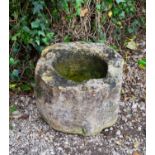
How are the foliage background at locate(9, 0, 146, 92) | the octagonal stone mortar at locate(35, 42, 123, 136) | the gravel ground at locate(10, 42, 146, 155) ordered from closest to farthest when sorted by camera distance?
Result: the octagonal stone mortar at locate(35, 42, 123, 136) → the gravel ground at locate(10, 42, 146, 155) → the foliage background at locate(9, 0, 146, 92)

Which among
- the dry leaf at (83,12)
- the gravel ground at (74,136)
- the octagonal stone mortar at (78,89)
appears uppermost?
the dry leaf at (83,12)

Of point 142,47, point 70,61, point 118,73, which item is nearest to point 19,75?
point 70,61

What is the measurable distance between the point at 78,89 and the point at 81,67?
575 mm

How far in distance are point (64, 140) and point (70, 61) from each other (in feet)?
2.06

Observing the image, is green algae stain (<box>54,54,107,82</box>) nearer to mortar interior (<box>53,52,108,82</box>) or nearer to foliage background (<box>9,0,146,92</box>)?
mortar interior (<box>53,52,108,82</box>)

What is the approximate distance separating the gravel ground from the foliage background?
28 cm

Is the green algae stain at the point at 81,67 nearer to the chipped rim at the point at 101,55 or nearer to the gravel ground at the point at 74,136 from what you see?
the chipped rim at the point at 101,55

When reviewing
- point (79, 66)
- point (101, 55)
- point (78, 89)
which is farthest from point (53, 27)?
point (78, 89)

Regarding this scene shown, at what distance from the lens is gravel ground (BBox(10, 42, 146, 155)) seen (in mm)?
3020

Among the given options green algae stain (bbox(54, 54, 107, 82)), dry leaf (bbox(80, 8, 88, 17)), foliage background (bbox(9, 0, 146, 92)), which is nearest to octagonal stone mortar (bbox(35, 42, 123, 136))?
green algae stain (bbox(54, 54, 107, 82))

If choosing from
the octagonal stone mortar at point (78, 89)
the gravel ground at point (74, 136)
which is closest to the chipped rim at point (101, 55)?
the octagonal stone mortar at point (78, 89)

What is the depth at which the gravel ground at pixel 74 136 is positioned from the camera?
3.02 m

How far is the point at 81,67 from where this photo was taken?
11.1ft

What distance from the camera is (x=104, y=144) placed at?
308 cm
